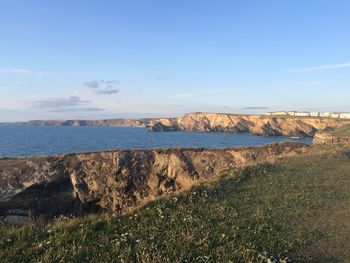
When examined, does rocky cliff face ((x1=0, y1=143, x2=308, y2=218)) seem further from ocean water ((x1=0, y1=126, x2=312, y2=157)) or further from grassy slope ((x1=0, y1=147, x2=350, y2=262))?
ocean water ((x1=0, y1=126, x2=312, y2=157))

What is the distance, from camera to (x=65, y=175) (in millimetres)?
32719

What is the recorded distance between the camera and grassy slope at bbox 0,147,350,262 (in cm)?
863

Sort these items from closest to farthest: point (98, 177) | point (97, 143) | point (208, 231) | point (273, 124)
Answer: point (208, 231) < point (98, 177) < point (97, 143) < point (273, 124)

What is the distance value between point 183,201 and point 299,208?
4.43 m

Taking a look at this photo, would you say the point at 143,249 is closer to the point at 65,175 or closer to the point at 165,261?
the point at 165,261

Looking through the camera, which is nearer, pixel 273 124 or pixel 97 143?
pixel 97 143

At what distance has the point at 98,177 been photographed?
3291 cm

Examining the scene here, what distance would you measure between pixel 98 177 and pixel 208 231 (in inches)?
935

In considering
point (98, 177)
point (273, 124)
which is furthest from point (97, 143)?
point (273, 124)

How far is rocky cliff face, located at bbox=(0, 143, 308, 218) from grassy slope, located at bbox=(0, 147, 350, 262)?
15938 millimetres

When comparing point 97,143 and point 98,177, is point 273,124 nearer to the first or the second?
point 97,143

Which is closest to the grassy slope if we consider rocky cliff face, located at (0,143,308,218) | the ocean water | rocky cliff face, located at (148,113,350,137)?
rocky cliff face, located at (0,143,308,218)

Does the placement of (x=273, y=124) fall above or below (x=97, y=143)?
above

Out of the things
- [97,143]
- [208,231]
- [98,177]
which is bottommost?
[97,143]
